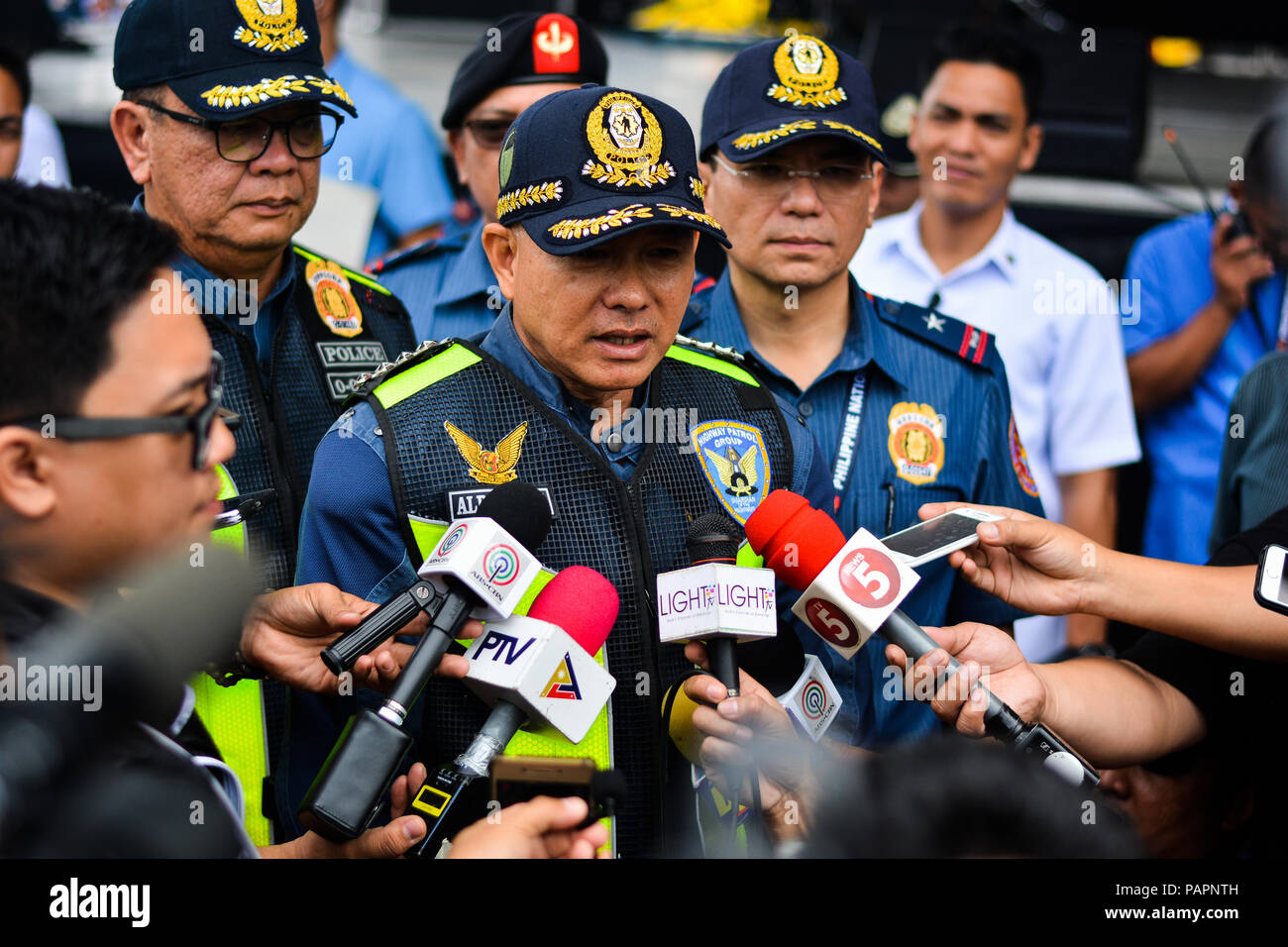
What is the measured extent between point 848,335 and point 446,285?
3.71 ft

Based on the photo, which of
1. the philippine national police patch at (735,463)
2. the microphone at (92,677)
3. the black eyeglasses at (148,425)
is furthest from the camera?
the philippine national police patch at (735,463)

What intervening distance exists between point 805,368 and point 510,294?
0.95 m

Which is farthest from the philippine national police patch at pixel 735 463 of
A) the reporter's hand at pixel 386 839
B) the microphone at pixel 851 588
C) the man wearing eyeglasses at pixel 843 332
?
the reporter's hand at pixel 386 839

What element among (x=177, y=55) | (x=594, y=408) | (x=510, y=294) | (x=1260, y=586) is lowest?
(x=1260, y=586)

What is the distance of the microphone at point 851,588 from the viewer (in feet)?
5.57

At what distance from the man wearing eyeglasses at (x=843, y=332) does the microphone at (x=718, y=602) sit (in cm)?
96

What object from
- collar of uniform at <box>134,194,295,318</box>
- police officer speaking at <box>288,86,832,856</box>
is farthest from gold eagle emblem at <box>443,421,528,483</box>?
collar of uniform at <box>134,194,295,318</box>

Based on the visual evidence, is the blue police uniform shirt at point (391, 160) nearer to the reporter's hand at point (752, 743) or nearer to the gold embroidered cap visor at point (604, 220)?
the gold embroidered cap visor at point (604, 220)

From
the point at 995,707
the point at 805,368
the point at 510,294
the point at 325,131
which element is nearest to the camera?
the point at 995,707

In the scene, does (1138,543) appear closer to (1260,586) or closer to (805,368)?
(805,368)

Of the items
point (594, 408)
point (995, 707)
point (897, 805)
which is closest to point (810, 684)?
point (995, 707)

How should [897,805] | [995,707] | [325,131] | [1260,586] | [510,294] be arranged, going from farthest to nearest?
1. [325,131]
2. [510,294]
3. [1260,586]
4. [995,707]
5. [897,805]

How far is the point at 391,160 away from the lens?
4258mm
